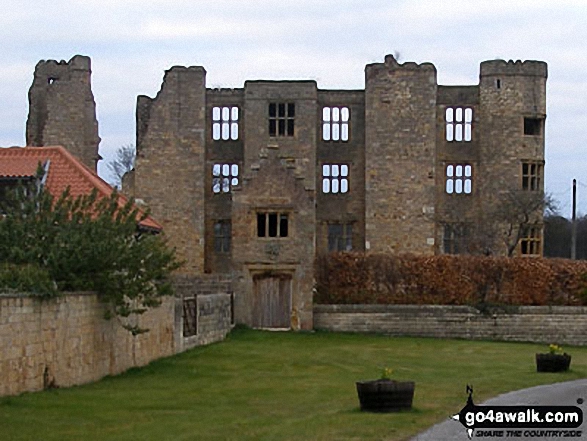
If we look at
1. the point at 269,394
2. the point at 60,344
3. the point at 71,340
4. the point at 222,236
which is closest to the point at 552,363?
the point at 269,394

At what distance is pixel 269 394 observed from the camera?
84.3 ft

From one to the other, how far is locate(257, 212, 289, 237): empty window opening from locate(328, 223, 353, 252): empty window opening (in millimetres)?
11923

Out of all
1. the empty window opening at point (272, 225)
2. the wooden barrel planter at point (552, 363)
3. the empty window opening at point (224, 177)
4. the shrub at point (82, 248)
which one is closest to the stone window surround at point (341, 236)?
Result: the empty window opening at point (224, 177)

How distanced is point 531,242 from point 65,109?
23.3 m

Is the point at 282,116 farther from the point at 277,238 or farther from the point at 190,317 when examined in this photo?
the point at 190,317

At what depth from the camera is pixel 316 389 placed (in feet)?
88.6

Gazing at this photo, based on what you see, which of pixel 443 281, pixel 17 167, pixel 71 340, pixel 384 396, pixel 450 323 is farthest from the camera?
pixel 443 281

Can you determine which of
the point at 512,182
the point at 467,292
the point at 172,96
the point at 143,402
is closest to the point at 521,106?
the point at 512,182

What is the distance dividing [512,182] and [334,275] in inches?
520

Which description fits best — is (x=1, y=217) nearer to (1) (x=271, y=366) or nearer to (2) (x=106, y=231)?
(2) (x=106, y=231)

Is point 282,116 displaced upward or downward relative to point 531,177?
upward

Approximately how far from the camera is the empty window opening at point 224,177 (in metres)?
59.7

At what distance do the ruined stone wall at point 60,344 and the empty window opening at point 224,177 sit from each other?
26932 mm

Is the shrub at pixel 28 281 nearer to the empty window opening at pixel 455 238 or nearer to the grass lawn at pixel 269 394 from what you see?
the grass lawn at pixel 269 394
